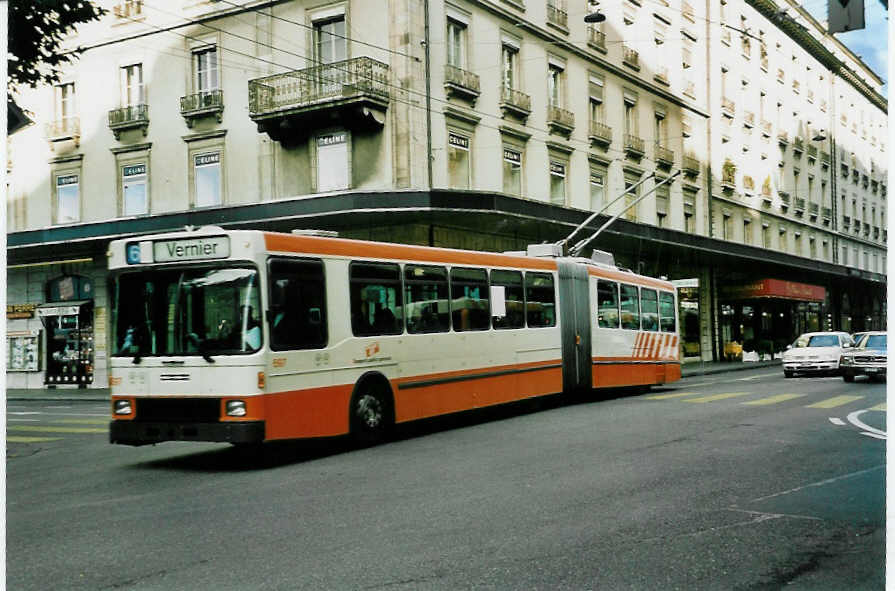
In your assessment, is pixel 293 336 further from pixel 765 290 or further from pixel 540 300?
pixel 765 290

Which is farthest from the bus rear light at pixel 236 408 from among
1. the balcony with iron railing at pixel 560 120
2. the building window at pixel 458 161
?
the balcony with iron railing at pixel 560 120

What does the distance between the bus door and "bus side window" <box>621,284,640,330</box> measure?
71.0 inches

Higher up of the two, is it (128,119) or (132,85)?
(132,85)

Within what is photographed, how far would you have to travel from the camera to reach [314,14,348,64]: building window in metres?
25.8

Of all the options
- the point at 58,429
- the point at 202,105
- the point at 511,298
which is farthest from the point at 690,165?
the point at 58,429

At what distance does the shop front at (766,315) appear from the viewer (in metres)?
42.7

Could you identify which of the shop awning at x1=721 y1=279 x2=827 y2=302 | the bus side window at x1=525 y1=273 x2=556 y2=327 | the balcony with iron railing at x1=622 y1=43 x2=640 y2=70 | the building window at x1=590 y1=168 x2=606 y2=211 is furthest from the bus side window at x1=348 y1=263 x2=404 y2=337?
the shop awning at x1=721 y1=279 x2=827 y2=302

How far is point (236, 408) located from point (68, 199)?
2345 centimetres

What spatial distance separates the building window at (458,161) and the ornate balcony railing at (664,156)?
13135mm

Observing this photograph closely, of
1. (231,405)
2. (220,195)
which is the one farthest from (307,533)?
(220,195)

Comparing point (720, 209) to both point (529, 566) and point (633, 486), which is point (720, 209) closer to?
point (633, 486)

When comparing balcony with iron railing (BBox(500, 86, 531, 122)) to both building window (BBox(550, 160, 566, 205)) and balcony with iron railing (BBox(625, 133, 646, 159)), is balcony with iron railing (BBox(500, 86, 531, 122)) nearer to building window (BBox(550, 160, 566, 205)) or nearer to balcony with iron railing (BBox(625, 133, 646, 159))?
building window (BBox(550, 160, 566, 205))

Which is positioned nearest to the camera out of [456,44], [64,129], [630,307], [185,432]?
[185,432]

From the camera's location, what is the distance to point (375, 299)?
12781 mm
